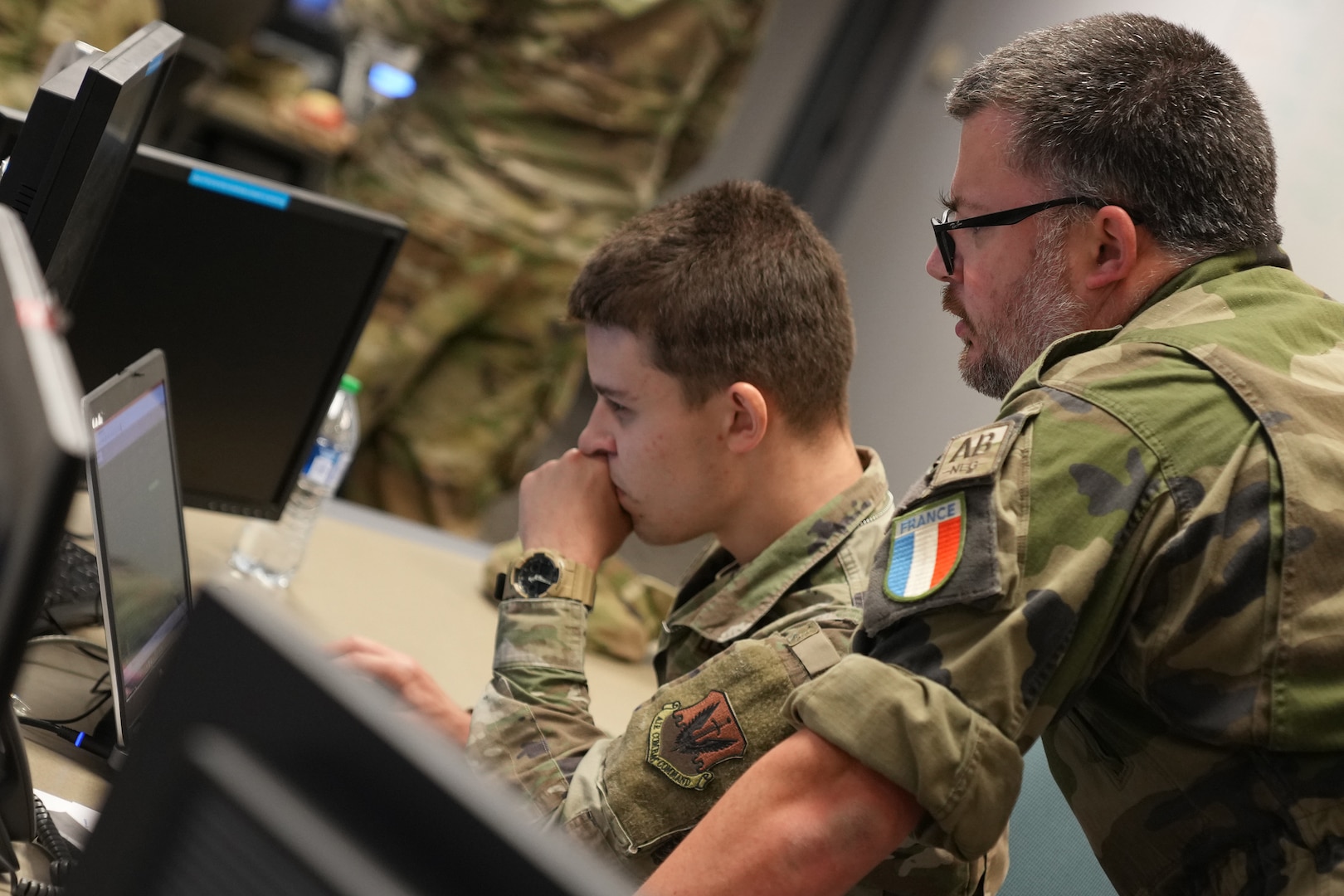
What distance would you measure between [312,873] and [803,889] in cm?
48

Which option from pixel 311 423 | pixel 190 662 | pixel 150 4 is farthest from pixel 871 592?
pixel 150 4

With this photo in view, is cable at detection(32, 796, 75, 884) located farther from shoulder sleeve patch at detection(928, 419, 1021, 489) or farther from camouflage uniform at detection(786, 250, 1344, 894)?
shoulder sleeve patch at detection(928, 419, 1021, 489)

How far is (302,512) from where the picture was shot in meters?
1.73

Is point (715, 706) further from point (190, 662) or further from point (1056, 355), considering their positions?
point (190, 662)

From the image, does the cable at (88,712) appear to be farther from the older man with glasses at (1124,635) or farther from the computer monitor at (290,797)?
the computer monitor at (290,797)

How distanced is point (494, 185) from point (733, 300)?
1468mm

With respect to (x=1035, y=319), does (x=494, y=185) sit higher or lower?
lower

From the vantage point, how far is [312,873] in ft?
1.20

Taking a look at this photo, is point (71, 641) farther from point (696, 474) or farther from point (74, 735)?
point (696, 474)

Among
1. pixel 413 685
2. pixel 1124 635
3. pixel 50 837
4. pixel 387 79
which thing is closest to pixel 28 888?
pixel 50 837

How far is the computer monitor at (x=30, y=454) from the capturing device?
0.43 m

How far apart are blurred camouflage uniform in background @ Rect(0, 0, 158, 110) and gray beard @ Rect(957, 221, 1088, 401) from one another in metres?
1.95

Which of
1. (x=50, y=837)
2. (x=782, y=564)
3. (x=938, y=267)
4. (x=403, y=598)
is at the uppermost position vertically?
(x=938, y=267)

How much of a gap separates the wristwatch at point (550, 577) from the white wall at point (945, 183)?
1.32 metres
